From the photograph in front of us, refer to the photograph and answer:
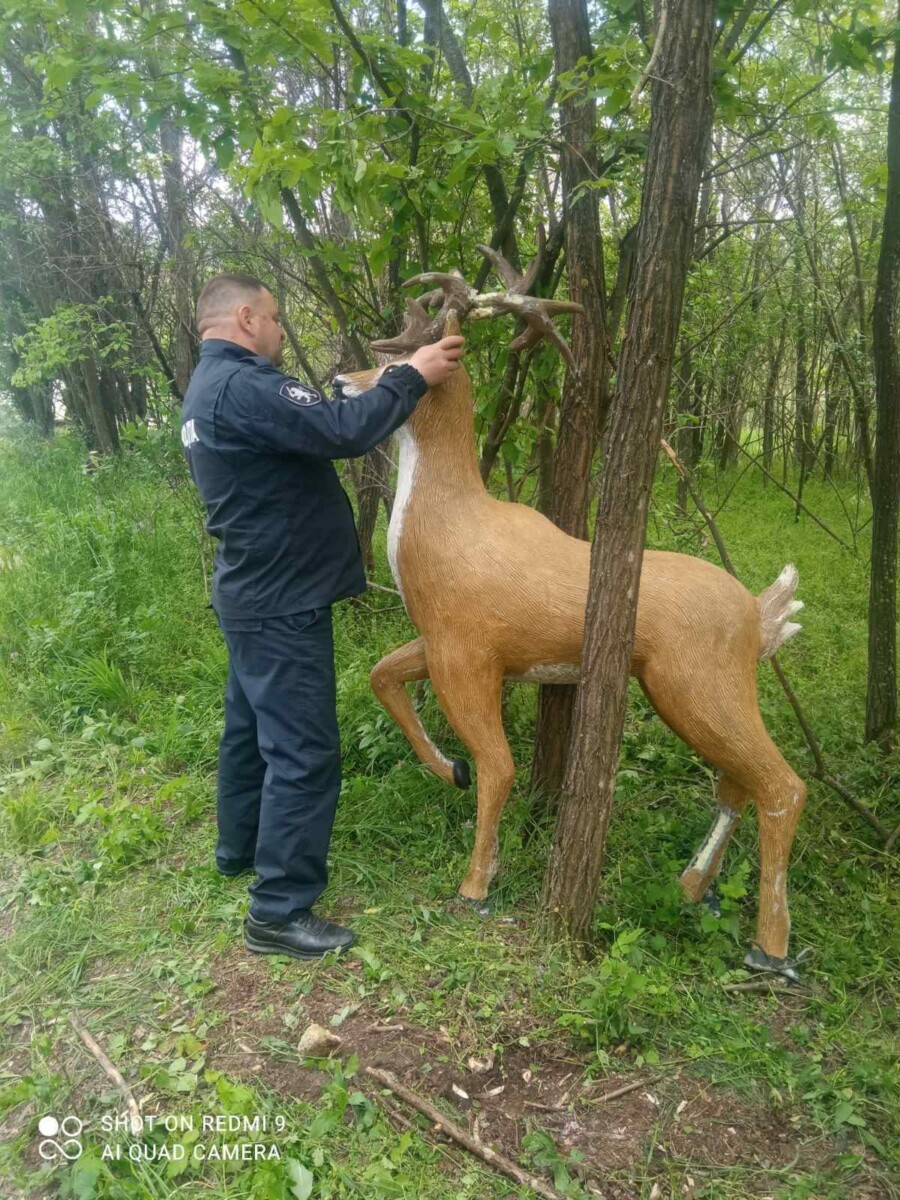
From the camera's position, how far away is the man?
2.61m

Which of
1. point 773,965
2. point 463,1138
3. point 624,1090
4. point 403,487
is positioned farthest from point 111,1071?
point 773,965

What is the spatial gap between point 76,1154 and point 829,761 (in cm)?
346

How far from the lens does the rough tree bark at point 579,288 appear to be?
2.90 metres

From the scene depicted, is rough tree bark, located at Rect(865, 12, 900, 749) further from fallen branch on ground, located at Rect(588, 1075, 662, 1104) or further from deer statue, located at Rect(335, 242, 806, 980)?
fallen branch on ground, located at Rect(588, 1075, 662, 1104)

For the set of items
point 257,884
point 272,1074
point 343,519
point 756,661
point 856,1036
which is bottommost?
point 856,1036

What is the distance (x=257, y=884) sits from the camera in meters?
2.77

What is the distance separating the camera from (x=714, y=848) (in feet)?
9.58

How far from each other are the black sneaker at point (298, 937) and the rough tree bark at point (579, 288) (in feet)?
5.55

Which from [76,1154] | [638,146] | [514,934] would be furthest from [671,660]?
[76,1154]

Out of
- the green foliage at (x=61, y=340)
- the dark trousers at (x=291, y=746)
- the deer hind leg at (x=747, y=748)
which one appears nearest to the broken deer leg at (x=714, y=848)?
the deer hind leg at (x=747, y=748)

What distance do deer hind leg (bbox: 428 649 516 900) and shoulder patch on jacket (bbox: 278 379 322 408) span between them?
3.04ft

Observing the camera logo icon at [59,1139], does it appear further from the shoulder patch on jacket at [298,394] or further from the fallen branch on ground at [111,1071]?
the shoulder patch on jacket at [298,394]

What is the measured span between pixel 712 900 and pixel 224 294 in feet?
9.03

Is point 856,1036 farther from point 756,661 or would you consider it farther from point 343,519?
point 343,519
